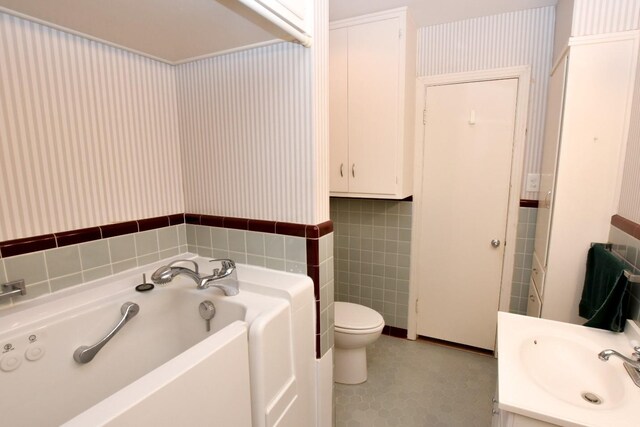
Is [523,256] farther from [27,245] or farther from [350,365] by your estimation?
[27,245]

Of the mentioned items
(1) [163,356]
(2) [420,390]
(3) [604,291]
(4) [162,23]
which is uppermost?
(4) [162,23]

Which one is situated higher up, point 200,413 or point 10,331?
point 10,331

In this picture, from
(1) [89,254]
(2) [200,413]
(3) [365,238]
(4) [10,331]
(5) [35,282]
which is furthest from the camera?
(3) [365,238]

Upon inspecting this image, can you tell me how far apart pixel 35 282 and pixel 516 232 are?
2.54 metres

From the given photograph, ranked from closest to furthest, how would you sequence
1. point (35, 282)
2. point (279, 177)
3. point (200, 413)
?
point (200, 413) → point (35, 282) → point (279, 177)

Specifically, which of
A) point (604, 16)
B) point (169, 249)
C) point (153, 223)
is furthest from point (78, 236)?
point (604, 16)

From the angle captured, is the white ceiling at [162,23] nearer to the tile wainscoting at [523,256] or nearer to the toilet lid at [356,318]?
the toilet lid at [356,318]

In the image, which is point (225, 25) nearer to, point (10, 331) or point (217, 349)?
point (217, 349)

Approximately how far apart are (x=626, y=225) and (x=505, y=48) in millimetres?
1339

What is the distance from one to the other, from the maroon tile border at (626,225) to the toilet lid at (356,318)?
1.25 metres

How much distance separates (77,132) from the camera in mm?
1251

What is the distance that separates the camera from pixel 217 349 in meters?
0.92

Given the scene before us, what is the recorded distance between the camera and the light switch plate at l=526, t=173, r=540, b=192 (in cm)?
200

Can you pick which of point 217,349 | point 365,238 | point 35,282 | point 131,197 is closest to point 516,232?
point 365,238
